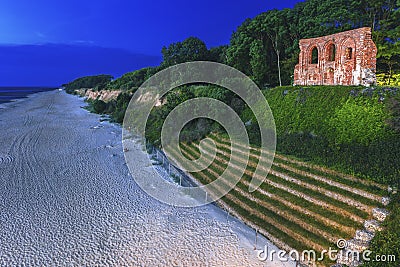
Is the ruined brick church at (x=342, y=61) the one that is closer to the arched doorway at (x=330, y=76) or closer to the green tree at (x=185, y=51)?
the arched doorway at (x=330, y=76)

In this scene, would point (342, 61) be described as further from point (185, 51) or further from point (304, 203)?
point (185, 51)

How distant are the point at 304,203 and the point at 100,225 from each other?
10723mm

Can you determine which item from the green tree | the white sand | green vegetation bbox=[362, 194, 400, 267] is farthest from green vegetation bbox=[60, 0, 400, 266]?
the green tree

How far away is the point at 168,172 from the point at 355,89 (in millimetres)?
14899

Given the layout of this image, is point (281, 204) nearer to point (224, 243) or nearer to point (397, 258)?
point (224, 243)

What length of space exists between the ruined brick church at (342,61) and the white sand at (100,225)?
1505cm

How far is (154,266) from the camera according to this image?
10977mm

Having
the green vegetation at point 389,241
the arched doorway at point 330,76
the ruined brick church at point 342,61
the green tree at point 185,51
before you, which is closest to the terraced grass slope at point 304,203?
the green vegetation at point 389,241

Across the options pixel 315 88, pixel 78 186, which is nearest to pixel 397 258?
pixel 315 88

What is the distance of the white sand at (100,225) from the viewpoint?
11.5 m

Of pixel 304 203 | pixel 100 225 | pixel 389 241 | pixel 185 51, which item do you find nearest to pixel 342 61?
pixel 304 203

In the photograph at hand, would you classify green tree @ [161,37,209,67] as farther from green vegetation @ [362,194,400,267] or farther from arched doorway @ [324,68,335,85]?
green vegetation @ [362,194,400,267]

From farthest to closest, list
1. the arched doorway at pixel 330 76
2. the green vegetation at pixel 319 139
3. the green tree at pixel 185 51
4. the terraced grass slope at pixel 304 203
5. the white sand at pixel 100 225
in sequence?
the green tree at pixel 185 51 → the arched doorway at pixel 330 76 → the white sand at pixel 100 225 → the green vegetation at pixel 319 139 → the terraced grass slope at pixel 304 203

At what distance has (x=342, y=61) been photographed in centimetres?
2061
